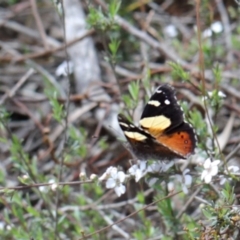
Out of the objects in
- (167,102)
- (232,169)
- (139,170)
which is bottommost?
(232,169)

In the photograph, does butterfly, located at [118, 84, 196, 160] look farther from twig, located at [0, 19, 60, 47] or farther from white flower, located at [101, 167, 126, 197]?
twig, located at [0, 19, 60, 47]

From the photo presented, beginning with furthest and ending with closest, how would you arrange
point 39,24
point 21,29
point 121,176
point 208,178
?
point 21,29 → point 39,24 → point 121,176 → point 208,178

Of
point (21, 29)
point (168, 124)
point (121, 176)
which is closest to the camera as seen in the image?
point (121, 176)

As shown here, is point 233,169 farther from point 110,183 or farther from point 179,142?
point 110,183

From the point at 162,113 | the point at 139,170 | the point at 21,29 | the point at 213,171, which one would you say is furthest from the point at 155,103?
the point at 21,29

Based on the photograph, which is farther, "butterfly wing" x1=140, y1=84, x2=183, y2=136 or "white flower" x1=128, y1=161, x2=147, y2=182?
"butterfly wing" x1=140, y1=84, x2=183, y2=136

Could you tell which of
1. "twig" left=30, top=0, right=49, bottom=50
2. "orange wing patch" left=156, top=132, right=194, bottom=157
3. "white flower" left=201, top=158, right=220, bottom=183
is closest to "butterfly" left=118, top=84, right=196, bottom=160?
"orange wing patch" left=156, top=132, right=194, bottom=157

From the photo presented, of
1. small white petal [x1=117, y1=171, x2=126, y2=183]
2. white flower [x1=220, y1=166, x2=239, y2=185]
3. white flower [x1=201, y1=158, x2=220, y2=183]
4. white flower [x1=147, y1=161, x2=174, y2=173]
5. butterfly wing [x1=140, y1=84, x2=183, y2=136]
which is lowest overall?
white flower [x1=220, y1=166, x2=239, y2=185]
